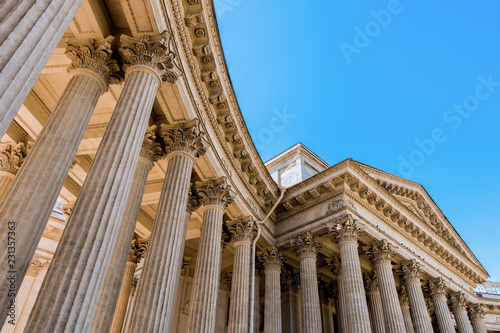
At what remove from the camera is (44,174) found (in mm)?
7410

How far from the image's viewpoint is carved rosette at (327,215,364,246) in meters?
16.5

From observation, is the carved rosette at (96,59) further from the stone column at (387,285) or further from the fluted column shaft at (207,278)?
the stone column at (387,285)

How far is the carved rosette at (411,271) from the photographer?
19.8 meters

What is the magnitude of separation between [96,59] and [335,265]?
1613 centimetres

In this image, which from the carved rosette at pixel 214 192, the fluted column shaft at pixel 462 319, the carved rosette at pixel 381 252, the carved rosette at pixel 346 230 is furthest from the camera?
the fluted column shaft at pixel 462 319

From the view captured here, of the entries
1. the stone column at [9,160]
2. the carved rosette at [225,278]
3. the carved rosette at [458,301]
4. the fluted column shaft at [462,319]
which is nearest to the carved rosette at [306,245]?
the carved rosette at [225,278]

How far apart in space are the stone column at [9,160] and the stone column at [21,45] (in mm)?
9960

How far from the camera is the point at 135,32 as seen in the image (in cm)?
977

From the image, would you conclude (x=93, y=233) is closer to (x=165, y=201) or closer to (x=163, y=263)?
(x=163, y=263)

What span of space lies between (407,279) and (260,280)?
27.1 ft

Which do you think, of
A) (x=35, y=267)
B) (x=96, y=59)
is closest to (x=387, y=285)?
(x=96, y=59)

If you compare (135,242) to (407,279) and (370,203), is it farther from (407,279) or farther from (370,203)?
(407,279)

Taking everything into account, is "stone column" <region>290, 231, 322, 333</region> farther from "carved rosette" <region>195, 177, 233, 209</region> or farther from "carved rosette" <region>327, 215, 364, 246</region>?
"carved rosette" <region>195, 177, 233, 209</region>

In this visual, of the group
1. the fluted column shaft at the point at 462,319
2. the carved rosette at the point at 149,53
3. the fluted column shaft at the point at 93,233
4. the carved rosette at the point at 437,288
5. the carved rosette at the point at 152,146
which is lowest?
the fluted column shaft at the point at 93,233
